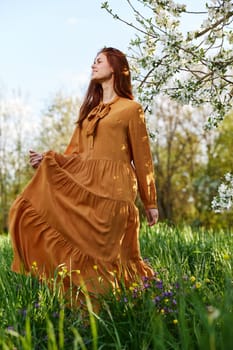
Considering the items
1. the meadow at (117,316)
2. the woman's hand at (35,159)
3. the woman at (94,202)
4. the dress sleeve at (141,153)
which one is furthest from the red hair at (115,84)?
the meadow at (117,316)

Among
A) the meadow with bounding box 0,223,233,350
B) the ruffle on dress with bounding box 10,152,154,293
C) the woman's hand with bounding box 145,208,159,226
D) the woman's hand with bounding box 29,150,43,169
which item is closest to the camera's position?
the meadow with bounding box 0,223,233,350

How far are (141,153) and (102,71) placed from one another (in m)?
0.55

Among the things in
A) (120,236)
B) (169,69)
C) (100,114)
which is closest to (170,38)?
(169,69)

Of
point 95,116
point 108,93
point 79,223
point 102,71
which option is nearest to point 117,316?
point 79,223

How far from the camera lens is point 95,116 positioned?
11.3 feet

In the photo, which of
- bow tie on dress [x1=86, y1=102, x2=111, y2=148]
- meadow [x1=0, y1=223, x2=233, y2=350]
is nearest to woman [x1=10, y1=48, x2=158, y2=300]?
bow tie on dress [x1=86, y1=102, x2=111, y2=148]

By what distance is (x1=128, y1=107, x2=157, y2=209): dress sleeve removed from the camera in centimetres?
335

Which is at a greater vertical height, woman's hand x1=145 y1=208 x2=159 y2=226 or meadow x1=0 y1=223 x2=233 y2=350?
woman's hand x1=145 y1=208 x2=159 y2=226

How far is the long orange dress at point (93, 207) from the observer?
3.15m

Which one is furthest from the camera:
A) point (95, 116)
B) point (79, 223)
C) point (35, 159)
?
point (95, 116)

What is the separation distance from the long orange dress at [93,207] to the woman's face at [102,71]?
0.17 meters

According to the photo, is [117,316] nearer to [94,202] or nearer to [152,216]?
[94,202]

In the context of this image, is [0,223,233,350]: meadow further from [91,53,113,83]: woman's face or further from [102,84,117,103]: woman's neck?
[91,53,113,83]: woman's face

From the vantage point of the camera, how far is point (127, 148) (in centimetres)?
340
